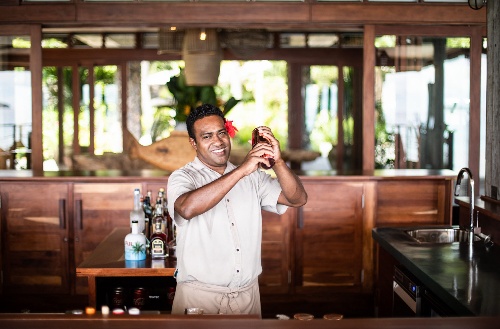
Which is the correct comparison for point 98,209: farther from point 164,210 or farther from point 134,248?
point 134,248

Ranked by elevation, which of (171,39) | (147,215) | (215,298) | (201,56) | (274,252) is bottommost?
(274,252)

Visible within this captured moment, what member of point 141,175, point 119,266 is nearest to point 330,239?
point 141,175

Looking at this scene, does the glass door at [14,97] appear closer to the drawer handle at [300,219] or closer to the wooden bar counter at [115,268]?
the drawer handle at [300,219]

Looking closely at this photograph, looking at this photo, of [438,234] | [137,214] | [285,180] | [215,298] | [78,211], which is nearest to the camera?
[215,298]

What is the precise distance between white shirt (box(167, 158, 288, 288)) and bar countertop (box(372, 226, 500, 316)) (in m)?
0.79

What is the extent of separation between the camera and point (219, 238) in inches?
116

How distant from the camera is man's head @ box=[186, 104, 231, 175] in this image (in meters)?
2.96

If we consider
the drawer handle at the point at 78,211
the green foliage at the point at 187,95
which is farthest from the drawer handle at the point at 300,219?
the green foliage at the point at 187,95

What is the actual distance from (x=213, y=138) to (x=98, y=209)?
2855 millimetres

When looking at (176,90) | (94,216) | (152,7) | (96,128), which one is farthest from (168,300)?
(96,128)

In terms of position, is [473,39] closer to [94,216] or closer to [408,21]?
[408,21]

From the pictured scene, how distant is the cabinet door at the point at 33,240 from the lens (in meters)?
5.61

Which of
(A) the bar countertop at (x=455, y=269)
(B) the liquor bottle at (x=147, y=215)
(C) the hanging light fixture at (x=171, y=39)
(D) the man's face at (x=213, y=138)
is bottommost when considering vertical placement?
(A) the bar countertop at (x=455, y=269)

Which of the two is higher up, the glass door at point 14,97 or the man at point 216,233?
the glass door at point 14,97
